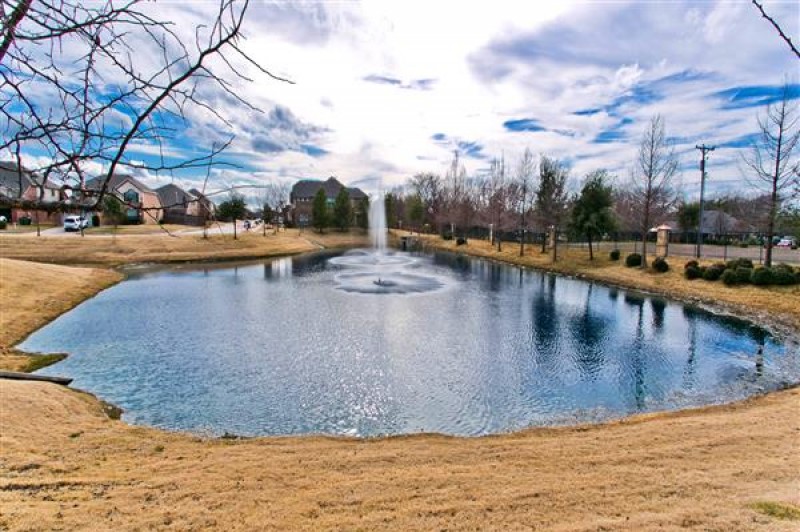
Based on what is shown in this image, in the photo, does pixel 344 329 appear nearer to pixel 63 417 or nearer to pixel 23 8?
pixel 63 417

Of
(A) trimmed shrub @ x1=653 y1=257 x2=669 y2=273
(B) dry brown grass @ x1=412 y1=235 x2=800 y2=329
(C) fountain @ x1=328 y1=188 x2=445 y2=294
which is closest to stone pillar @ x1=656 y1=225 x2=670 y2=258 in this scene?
(B) dry brown grass @ x1=412 y1=235 x2=800 y2=329

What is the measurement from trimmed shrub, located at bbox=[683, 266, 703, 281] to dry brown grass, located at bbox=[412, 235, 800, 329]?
34 centimetres

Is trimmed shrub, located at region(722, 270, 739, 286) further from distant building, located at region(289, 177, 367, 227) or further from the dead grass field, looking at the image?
distant building, located at region(289, 177, 367, 227)

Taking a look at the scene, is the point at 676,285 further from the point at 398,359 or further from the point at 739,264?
the point at 398,359

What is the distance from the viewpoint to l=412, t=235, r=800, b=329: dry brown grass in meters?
21.2

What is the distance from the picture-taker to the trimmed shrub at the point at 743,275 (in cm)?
2462

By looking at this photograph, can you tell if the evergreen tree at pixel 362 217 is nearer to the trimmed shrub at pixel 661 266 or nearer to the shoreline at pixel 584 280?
the shoreline at pixel 584 280

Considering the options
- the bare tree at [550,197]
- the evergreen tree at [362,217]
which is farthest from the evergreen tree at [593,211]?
the evergreen tree at [362,217]

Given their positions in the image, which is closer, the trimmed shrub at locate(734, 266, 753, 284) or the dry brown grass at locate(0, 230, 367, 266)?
the trimmed shrub at locate(734, 266, 753, 284)

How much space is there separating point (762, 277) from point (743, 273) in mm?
1060

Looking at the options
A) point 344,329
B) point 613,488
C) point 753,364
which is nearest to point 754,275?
point 753,364

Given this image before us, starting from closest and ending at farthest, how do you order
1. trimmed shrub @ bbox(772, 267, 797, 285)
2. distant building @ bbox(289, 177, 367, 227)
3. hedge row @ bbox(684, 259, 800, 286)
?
trimmed shrub @ bbox(772, 267, 797, 285) → hedge row @ bbox(684, 259, 800, 286) → distant building @ bbox(289, 177, 367, 227)

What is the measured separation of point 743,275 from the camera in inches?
975

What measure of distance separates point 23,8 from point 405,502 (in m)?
5.50
